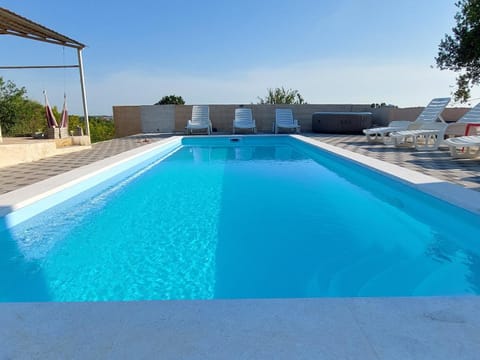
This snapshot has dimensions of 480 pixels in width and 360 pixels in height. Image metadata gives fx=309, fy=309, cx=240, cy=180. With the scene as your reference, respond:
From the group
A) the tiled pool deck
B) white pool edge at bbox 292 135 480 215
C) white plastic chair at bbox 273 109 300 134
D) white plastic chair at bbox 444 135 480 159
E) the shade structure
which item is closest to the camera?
the tiled pool deck

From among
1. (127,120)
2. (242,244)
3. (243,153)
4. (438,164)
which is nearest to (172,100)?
(127,120)

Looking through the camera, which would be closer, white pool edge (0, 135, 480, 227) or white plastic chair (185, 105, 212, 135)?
white pool edge (0, 135, 480, 227)

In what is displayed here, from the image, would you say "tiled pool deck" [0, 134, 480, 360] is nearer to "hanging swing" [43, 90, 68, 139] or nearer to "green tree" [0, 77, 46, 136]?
"hanging swing" [43, 90, 68, 139]

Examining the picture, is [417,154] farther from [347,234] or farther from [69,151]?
[69,151]

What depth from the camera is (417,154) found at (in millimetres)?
5758

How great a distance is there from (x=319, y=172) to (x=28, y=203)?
420cm

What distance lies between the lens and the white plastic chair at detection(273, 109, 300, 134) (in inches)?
432

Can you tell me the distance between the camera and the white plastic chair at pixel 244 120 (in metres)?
11.0

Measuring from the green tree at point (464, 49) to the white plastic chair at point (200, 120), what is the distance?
8.73 meters

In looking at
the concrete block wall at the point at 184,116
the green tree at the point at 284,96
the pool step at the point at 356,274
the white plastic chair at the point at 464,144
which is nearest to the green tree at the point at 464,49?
the concrete block wall at the point at 184,116

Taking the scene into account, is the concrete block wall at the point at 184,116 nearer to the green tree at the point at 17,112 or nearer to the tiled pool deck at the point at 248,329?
the green tree at the point at 17,112

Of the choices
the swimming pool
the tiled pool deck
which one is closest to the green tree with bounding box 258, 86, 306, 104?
the swimming pool

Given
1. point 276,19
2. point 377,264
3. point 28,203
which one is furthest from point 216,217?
point 276,19

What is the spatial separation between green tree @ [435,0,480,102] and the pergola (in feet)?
37.2
